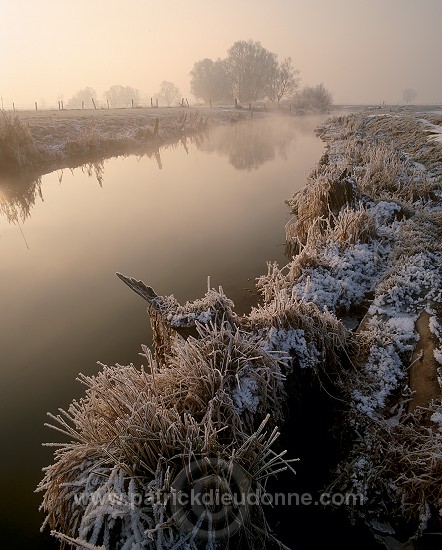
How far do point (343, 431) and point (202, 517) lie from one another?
60.2 inches

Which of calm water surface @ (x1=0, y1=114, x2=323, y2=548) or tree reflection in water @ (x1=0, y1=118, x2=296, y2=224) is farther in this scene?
tree reflection in water @ (x1=0, y1=118, x2=296, y2=224)

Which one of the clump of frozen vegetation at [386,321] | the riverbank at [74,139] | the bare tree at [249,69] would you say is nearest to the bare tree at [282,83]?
the bare tree at [249,69]

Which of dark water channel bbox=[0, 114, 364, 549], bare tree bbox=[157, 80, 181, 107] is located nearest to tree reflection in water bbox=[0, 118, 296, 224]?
dark water channel bbox=[0, 114, 364, 549]

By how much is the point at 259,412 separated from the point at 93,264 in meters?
5.04

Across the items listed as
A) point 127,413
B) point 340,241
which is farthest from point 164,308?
point 340,241

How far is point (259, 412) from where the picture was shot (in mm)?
2820

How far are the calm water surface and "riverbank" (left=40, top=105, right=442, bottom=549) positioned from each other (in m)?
0.72

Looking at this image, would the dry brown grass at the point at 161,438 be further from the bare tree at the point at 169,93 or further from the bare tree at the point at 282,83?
the bare tree at the point at 169,93

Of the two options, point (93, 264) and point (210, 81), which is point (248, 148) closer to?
point (93, 264)

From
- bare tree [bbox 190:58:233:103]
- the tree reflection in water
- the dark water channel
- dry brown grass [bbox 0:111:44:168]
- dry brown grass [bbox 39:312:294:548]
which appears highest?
bare tree [bbox 190:58:233:103]

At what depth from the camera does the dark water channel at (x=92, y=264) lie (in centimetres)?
359

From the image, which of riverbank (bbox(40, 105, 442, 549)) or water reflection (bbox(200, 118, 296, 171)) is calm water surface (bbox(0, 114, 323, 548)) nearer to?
riverbank (bbox(40, 105, 442, 549))

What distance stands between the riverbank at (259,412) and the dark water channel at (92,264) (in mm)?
610

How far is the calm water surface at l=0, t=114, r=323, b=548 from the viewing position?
3.60m
